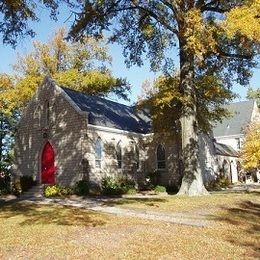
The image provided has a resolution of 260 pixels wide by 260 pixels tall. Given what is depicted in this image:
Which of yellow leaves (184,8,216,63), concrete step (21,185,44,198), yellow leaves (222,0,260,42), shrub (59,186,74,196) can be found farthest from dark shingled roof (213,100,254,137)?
yellow leaves (222,0,260,42)

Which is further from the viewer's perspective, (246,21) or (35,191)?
(35,191)

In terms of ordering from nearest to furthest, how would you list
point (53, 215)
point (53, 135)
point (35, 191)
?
point (53, 215) → point (35, 191) → point (53, 135)

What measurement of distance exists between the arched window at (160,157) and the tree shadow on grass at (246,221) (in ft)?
47.3

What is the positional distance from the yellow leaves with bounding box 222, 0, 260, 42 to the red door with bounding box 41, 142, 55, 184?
15980 mm

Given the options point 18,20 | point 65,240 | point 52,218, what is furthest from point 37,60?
point 65,240

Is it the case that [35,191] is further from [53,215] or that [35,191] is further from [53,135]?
[53,215]

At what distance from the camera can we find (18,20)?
1895 cm

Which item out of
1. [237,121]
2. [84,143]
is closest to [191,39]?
[84,143]

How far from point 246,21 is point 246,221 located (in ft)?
31.3

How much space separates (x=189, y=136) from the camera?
1004 inches

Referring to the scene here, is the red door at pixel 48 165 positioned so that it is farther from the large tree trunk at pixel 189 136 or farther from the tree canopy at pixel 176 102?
the large tree trunk at pixel 189 136

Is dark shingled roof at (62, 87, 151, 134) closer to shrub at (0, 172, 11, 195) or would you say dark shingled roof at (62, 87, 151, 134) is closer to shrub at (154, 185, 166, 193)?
shrub at (154, 185, 166, 193)

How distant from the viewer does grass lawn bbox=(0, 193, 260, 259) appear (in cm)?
1028

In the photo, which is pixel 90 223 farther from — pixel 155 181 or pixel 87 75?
pixel 87 75
